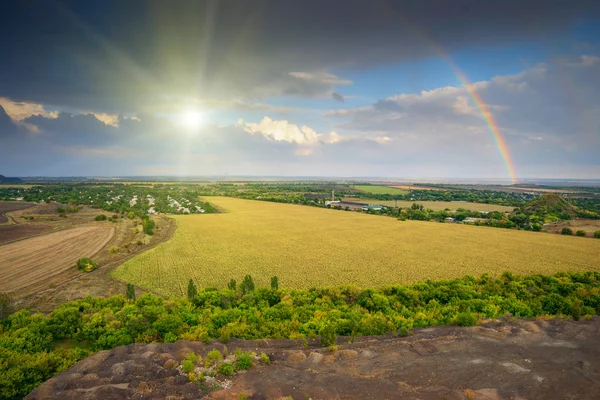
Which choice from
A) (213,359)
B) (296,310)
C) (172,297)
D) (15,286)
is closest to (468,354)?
(296,310)

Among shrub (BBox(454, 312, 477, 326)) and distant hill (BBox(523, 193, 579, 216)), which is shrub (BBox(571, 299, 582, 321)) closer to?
shrub (BBox(454, 312, 477, 326))

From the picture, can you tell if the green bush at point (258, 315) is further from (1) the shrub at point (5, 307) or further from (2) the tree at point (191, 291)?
(1) the shrub at point (5, 307)

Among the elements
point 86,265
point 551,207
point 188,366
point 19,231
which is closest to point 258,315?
point 188,366

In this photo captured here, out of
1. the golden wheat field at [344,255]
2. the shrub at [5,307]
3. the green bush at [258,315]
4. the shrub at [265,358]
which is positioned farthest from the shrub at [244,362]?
the shrub at [5,307]

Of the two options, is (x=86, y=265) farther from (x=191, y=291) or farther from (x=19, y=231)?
(x=19, y=231)

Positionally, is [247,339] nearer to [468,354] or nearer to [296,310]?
[296,310]

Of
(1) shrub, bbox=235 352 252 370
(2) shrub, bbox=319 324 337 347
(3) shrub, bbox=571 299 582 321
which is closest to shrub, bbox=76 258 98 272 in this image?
(1) shrub, bbox=235 352 252 370
